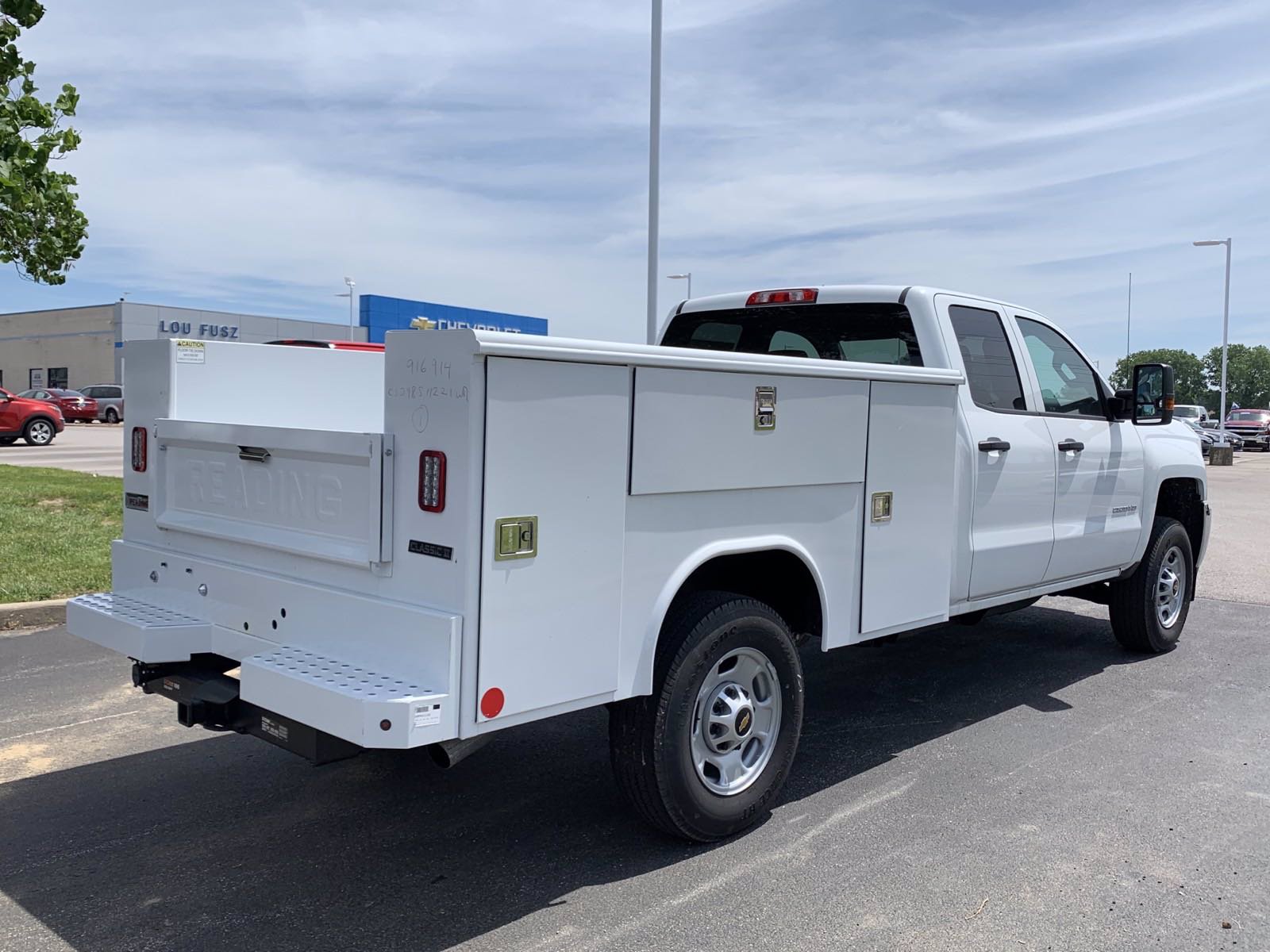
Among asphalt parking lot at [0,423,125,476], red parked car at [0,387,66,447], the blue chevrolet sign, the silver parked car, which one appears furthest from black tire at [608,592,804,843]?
the silver parked car

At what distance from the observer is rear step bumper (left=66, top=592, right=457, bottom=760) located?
9.94 feet

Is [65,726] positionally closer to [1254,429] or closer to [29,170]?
[29,170]

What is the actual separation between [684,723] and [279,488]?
1643 millimetres

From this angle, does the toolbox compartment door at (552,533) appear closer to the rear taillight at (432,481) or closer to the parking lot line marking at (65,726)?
the rear taillight at (432,481)

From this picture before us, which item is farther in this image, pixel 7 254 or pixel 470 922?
pixel 7 254

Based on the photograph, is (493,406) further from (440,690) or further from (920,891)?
(920,891)

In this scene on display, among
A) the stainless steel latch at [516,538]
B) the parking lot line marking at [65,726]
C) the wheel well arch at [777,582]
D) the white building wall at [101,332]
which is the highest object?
the white building wall at [101,332]

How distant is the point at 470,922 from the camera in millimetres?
3432

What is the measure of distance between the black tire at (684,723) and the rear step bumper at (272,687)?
2.81 ft

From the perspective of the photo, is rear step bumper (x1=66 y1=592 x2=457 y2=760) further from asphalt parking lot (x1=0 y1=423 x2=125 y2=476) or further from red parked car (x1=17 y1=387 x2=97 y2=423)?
red parked car (x1=17 y1=387 x2=97 y2=423)

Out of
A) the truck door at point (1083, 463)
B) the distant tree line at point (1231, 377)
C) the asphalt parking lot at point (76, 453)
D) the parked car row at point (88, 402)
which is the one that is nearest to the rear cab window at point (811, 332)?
the truck door at point (1083, 463)

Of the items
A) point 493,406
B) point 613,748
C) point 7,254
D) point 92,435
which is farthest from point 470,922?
point 92,435

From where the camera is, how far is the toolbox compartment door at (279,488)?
3.38 m

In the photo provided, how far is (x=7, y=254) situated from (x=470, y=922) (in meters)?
8.87
